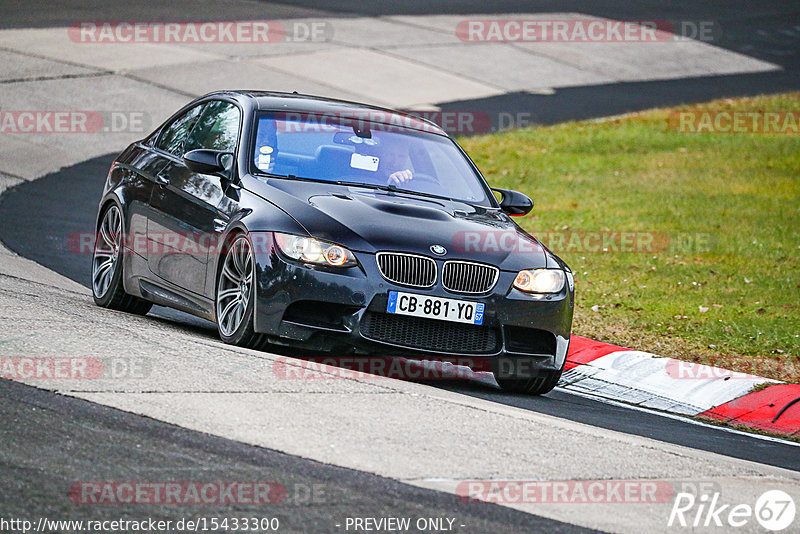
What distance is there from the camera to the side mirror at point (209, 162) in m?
8.34

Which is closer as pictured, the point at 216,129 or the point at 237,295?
the point at 237,295

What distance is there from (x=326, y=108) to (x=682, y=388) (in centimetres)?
313

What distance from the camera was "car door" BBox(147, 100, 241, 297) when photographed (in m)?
8.27

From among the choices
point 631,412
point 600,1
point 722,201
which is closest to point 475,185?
point 631,412

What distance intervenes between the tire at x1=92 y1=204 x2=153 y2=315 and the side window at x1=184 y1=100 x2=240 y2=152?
0.82m

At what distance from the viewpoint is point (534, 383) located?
27.5ft

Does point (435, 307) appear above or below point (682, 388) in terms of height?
above

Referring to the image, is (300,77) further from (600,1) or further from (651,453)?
(651,453)

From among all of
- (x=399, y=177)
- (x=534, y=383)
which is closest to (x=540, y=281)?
(x=534, y=383)

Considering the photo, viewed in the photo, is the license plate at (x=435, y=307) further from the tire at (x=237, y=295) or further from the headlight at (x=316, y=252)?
the tire at (x=237, y=295)
